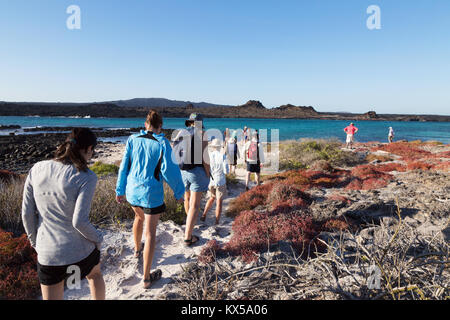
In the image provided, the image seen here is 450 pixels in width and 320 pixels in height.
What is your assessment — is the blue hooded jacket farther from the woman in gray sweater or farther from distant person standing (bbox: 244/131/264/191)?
distant person standing (bbox: 244/131/264/191)

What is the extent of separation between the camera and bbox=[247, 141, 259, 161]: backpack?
806 centimetres

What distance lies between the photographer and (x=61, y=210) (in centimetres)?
203

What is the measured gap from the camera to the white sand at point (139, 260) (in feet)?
11.3

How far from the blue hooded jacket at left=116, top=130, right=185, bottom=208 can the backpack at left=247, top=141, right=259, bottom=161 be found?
504 cm

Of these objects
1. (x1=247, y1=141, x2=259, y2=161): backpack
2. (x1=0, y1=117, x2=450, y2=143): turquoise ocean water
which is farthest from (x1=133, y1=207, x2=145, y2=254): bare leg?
(x1=0, y1=117, x2=450, y2=143): turquoise ocean water

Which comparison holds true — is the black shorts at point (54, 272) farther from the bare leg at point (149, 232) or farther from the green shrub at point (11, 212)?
the green shrub at point (11, 212)

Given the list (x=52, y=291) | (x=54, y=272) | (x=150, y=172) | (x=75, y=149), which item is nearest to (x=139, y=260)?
(x=150, y=172)

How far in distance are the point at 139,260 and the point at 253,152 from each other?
5.16 metres

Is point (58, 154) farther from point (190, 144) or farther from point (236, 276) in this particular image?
point (236, 276)

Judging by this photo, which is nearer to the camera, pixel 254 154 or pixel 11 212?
pixel 11 212

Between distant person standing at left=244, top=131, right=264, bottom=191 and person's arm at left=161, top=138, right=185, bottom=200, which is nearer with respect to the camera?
person's arm at left=161, top=138, right=185, bottom=200

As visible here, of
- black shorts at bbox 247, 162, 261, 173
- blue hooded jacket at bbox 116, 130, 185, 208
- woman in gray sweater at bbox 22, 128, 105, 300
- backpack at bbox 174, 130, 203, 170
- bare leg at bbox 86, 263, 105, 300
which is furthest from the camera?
black shorts at bbox 247, 162, 261, 173

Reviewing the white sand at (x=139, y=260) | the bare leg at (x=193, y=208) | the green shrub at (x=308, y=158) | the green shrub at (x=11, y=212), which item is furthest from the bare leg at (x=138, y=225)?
the green shrub at (x=308, y=158)

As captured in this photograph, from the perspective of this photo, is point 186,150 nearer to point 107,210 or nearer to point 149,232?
point 149,232
